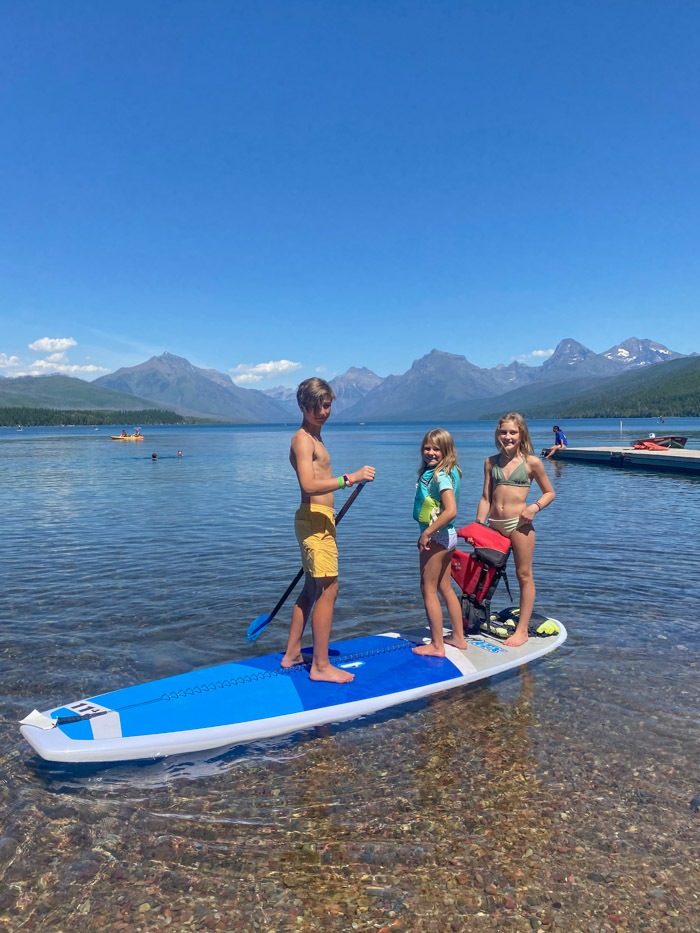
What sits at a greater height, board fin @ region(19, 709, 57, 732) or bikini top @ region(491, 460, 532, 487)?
bikini top @ region(491, 460, 532, 487)

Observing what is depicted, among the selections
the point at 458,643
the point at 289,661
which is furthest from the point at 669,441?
the point at 289,661

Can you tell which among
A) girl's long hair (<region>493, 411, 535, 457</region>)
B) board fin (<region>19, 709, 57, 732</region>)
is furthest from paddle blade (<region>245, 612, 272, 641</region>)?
girl's long hair (<region>493, 411, 535, 457</region>)

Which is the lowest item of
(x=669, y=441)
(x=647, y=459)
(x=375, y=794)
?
(x=375, y=794)

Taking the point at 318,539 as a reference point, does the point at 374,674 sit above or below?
below

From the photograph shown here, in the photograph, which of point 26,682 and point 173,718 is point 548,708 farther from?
point 26,682

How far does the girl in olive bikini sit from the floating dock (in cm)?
3244

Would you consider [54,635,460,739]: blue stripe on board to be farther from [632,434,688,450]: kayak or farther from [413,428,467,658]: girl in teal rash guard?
[632,434,688,450]: kayak

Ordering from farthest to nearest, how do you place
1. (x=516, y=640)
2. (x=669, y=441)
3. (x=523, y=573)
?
(x=669, y=441), (x=516, y=640), (x=523, y=573)

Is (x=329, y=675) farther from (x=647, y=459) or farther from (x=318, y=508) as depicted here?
(x=647, y=459)

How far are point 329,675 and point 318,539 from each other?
1656mm

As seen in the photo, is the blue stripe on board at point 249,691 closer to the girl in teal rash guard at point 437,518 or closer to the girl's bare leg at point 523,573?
the girl in teal rash guard at point 437,518

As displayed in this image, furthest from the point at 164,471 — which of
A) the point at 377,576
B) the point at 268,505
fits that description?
the point at 377,576

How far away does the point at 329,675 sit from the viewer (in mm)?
6746

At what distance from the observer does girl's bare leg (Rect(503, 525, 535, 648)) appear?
A: 7.86 meters
